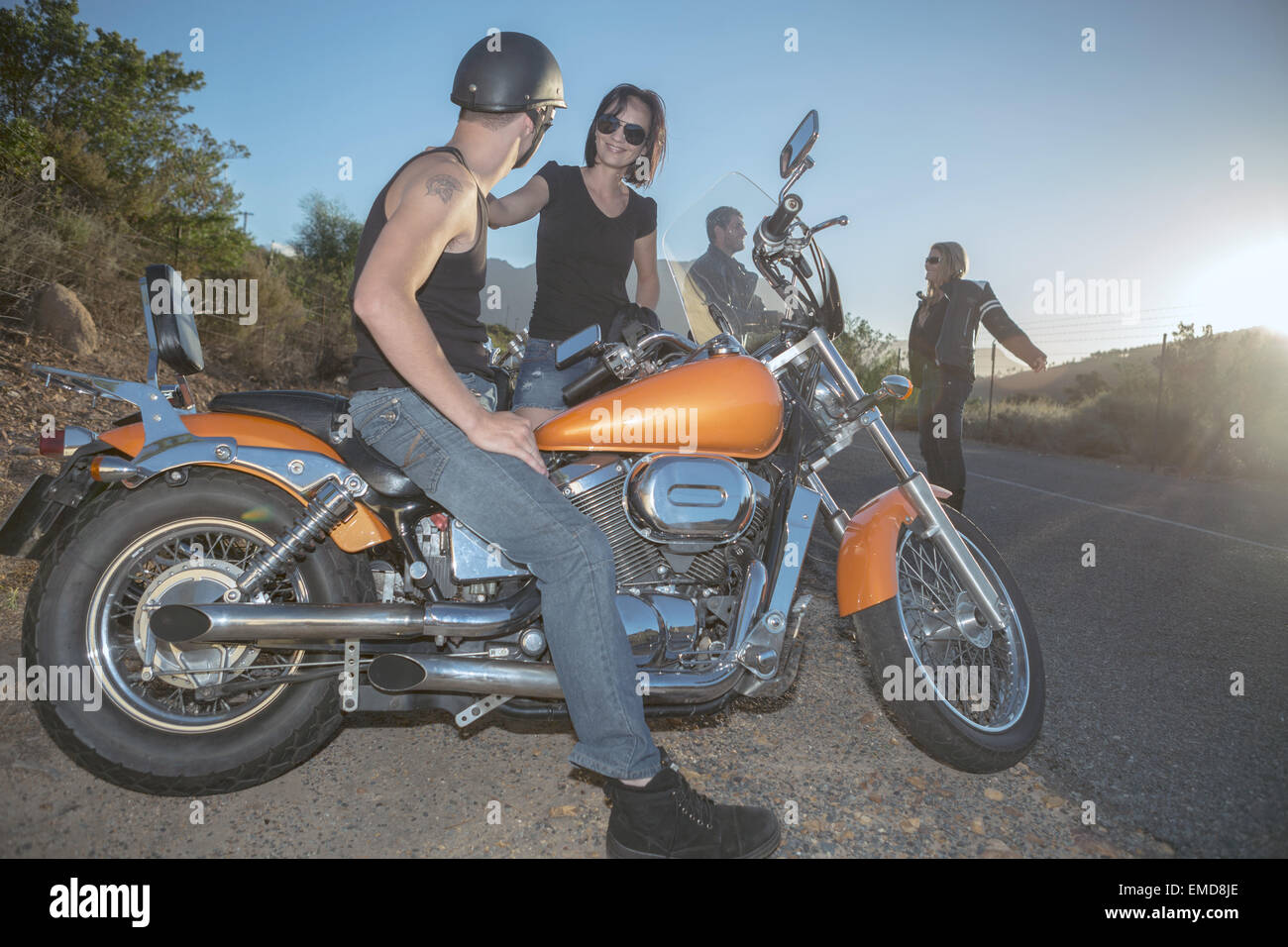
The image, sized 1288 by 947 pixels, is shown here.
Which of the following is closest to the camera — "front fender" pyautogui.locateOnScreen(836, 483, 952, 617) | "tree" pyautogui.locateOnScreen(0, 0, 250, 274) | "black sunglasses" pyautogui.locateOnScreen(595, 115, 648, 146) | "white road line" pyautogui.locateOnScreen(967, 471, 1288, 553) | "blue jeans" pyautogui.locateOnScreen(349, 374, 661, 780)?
"blue jeans" pyautogui.locateOnScreen(349, 374, 661, 780)

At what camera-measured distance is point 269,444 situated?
243 centimetres

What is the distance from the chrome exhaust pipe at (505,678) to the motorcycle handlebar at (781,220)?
1421mm

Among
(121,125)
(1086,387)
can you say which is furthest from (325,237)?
(1086,387)

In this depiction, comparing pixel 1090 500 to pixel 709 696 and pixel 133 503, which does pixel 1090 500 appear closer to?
pixel 709 696

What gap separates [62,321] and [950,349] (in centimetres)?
960

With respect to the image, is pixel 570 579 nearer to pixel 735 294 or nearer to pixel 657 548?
pixel 657 548

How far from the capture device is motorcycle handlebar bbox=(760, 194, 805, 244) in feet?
9.03

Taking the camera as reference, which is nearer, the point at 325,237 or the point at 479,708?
the point at 479,708

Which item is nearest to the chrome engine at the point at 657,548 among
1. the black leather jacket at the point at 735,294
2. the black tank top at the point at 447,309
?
the black tank top at the point at 447,309

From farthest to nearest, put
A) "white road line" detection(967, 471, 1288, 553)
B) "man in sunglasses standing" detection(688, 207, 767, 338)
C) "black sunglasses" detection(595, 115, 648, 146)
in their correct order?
"white road line" detection(967, 471, 1288, 553)
"black sunglasses" detection(595, 115, 648, 146)
"man in sunglasses standing" detection(688, 207, 767, 338)

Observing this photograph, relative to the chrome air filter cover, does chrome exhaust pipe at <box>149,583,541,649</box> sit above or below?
below

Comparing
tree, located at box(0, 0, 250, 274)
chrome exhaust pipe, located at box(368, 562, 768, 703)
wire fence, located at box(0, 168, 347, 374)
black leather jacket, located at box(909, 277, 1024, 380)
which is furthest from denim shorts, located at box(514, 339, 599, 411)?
tree, located at box(0, 0, 250, 274)

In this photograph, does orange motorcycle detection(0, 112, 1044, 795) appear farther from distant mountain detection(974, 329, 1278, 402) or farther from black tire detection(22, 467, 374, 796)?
distant mountain detection(974, 329, 1278, 402)

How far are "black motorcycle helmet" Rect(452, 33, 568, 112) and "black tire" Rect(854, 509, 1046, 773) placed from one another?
1.95 meters
